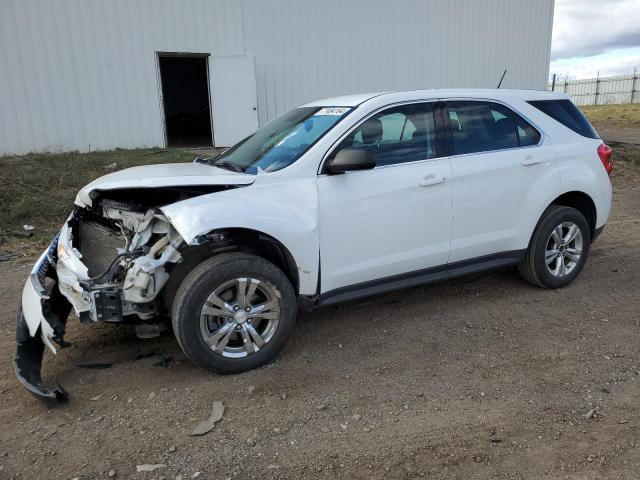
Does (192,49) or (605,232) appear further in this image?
(192,49)

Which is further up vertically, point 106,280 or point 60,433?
point 106,280

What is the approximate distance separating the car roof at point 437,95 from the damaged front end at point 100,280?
1722 millimetres

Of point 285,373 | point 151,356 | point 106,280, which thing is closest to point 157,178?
point 106,280

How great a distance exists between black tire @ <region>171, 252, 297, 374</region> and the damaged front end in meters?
0.18

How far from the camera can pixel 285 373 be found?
353 centimetres

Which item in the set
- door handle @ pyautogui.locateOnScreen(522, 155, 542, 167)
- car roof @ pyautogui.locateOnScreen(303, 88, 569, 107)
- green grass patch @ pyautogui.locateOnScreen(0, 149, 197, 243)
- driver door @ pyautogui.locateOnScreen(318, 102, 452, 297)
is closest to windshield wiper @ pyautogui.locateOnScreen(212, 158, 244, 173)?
driver door @ pyautogui.locateOnScreen(318, 102, 452, 297)

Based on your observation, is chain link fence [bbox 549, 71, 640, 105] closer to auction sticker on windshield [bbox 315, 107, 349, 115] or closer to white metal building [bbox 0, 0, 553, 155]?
white metal building [bbox 0, 0, 553, 155]

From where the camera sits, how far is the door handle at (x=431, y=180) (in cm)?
395

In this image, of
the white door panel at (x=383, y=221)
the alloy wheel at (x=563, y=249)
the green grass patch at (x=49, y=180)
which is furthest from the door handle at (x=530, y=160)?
the green grass patch at (x=49, y=180)

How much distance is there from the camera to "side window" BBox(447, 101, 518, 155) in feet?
13.9

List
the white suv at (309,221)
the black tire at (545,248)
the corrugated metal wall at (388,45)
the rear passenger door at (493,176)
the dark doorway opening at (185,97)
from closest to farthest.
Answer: the white suv at (309,221)
the rear passenger door at (493,176)
the black tire at (545,248)
the corrugated metal wall at (388,45)
the dark doorway opening at (185,97)

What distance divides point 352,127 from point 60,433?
2.71 meters

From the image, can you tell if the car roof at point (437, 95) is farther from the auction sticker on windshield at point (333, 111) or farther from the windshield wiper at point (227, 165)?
the windshield wiper at point (227, 165)

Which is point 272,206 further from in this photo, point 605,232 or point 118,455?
point 605,232
